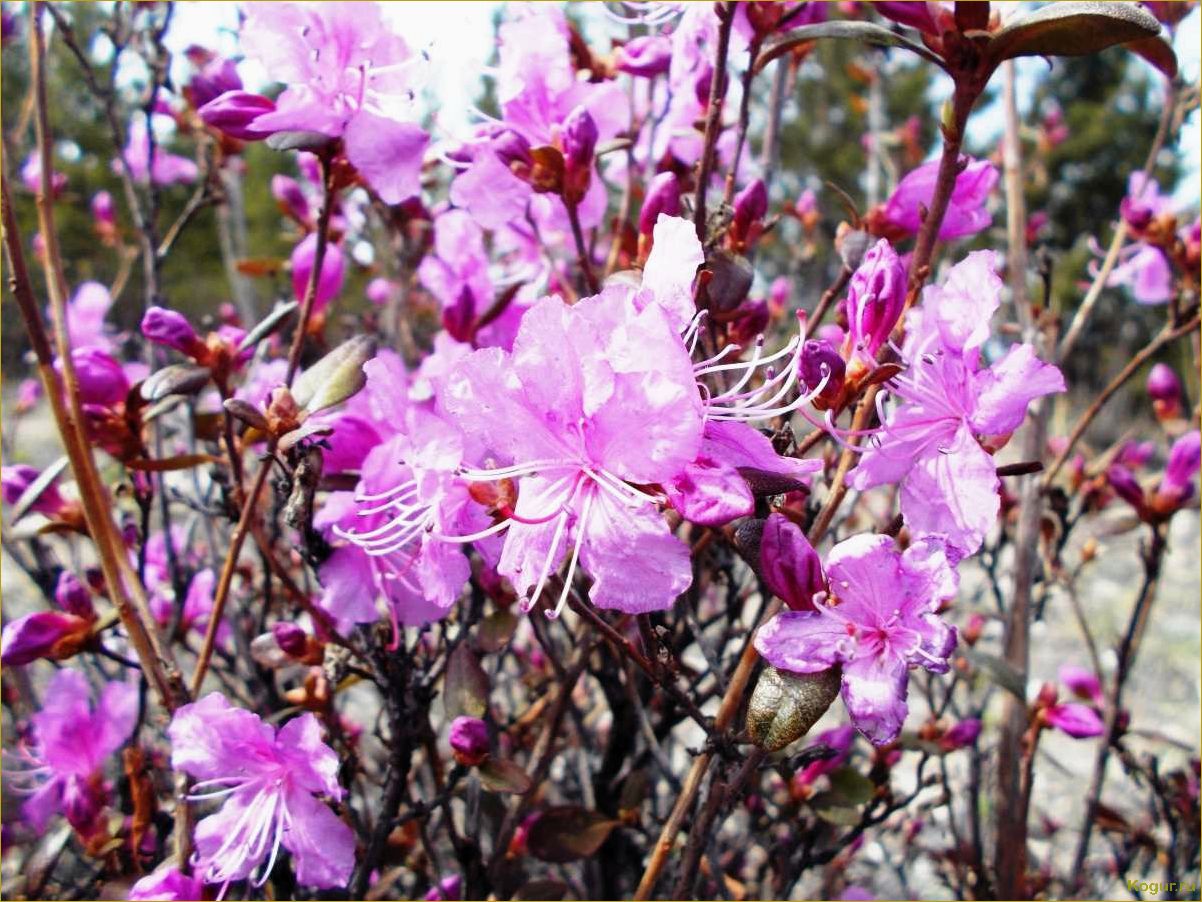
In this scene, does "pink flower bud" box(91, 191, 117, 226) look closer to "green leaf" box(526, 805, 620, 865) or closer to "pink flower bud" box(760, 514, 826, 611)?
"green leaf" box(526, 805, 620, 865)

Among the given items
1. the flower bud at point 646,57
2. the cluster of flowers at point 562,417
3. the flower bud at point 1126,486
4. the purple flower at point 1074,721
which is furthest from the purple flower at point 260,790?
the flower bud at point 1126,486

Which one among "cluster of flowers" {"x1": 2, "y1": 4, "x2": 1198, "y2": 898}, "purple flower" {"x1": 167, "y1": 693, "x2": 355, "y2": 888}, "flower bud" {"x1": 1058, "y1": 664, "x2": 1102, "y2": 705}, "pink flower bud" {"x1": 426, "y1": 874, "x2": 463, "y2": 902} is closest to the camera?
"cluster of flowers" {"x1": 2, "y1": 4, "x2": 1198, "y2": 898}

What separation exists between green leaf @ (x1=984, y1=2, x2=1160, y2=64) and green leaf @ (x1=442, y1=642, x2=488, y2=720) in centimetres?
74

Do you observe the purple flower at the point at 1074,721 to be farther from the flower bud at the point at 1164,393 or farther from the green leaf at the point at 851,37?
the green leaf at the point at 851,37

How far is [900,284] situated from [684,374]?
226 mm

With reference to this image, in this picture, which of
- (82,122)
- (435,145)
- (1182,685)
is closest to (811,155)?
(82,122)

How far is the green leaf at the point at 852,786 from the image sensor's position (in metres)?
1.17

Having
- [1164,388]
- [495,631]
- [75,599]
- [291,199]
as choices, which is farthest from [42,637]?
[1164,388]

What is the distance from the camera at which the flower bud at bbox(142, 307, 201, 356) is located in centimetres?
97

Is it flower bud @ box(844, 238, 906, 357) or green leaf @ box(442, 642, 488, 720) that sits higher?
flower bud @ box(844, 238, 906, 357)

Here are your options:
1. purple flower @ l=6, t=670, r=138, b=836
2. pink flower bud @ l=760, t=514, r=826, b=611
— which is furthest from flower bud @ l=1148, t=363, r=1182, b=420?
purple flower @ l=6, t=670, r=138, b=836

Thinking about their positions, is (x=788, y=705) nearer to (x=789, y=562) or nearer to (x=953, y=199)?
(x=789, y=562)

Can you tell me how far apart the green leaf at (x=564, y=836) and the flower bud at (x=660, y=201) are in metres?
0.72

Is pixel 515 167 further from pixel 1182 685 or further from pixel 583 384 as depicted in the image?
pixel 1182 685
